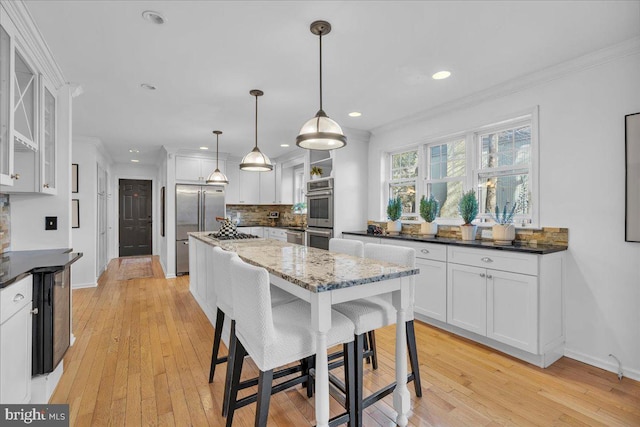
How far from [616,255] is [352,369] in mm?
2309

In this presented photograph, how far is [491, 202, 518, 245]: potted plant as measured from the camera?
2.98 m

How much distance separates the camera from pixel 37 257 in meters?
2.35

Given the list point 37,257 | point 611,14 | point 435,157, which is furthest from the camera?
point 435,157

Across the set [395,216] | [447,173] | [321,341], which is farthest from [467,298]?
[321,341]

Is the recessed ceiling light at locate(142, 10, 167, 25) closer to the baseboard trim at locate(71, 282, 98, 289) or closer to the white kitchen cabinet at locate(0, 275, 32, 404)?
the white kitchen cabinet at locate(0, 275, 32, 404)

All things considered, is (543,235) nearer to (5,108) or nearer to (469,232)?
(469,232)

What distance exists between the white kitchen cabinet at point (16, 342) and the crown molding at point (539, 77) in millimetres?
3945

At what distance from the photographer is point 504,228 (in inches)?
118

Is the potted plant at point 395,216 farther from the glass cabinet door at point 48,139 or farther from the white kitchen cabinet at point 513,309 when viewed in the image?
the glass cabinet door at point 48,139

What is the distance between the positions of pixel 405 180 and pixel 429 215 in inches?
31.0

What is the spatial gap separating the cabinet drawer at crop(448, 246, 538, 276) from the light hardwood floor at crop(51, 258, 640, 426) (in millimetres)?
766

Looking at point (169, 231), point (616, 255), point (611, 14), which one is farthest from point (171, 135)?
point (616, 255)

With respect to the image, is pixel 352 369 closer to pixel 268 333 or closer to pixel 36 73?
Answer: pixel 268 333

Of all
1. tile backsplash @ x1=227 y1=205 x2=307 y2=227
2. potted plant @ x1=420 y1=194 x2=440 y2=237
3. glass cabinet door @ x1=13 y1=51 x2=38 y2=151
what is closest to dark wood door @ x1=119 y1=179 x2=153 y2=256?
tile backsplash @ x1=227 y1=205 x2=307 y2=227
